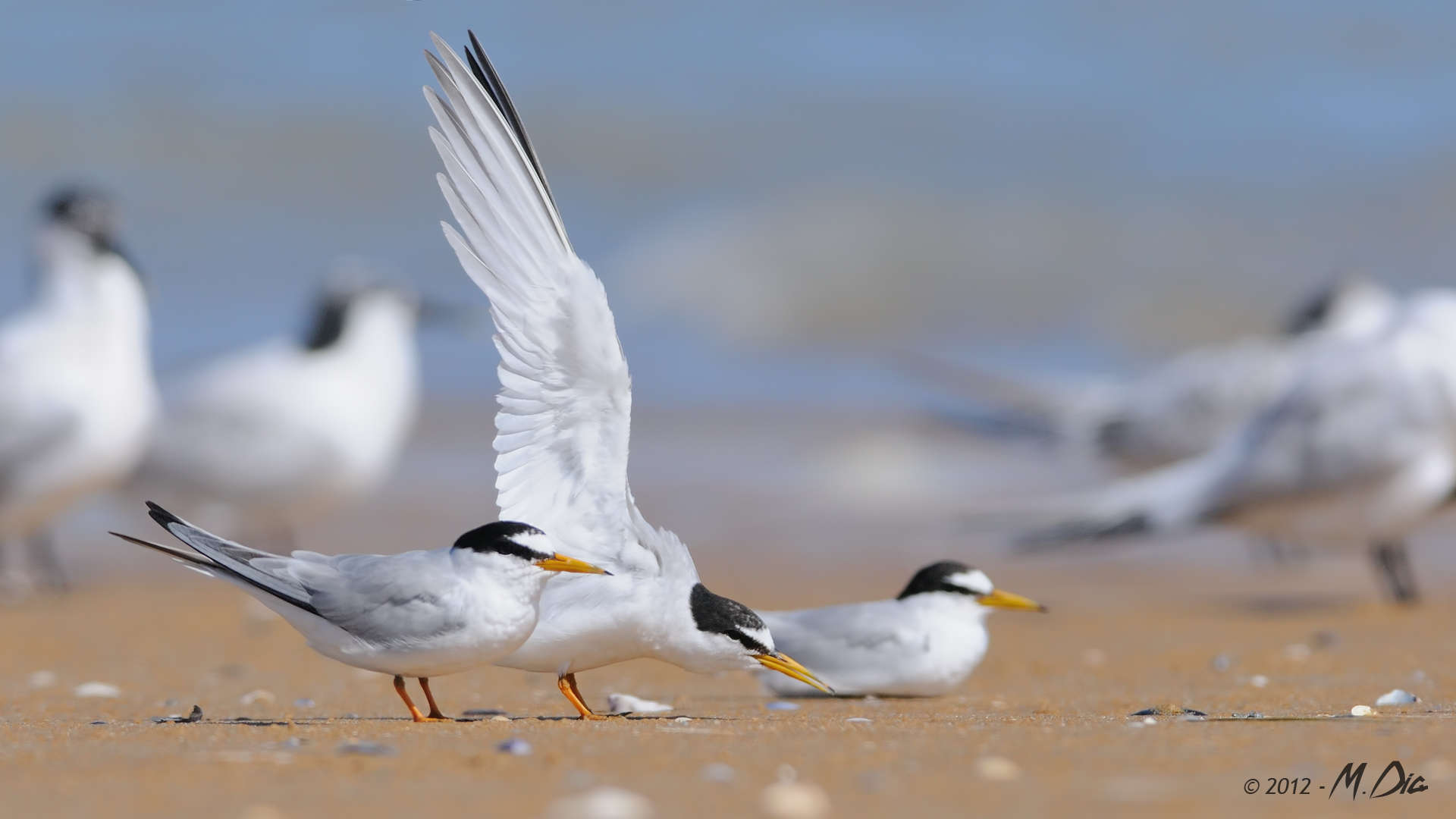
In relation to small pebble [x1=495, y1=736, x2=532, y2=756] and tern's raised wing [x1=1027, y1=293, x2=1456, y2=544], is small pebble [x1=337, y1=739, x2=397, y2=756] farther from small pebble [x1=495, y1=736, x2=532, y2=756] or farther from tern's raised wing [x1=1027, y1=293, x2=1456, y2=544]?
tern's raised wing [x1=1027, y1=293, x2=1456, y2=544]

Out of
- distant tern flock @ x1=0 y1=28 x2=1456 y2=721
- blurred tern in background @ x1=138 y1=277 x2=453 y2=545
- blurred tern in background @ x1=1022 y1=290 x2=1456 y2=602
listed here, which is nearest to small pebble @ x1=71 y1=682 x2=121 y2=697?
distant tern flock @ x1=0 y1=28 x2=1456 y2=721

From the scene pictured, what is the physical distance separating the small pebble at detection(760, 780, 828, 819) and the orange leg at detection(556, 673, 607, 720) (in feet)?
3.56

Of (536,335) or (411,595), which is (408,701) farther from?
(536,335)

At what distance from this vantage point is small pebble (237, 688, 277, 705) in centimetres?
412

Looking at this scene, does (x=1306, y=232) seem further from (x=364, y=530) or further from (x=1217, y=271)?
(x=364, y=530)

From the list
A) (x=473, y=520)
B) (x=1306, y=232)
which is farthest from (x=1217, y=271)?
(x=473, y=520)

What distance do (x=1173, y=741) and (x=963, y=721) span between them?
1.83ft

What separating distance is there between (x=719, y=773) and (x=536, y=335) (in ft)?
3.99

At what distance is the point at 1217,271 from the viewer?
18828 mm

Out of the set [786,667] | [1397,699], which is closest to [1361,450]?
[1397,699]

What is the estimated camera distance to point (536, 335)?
3555 mm

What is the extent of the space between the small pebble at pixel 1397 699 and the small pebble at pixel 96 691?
2.88 m

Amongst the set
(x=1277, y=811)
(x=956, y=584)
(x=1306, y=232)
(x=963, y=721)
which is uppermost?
(x=1306, y=232)

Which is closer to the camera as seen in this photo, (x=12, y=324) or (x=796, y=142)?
(x=12, y=324)
